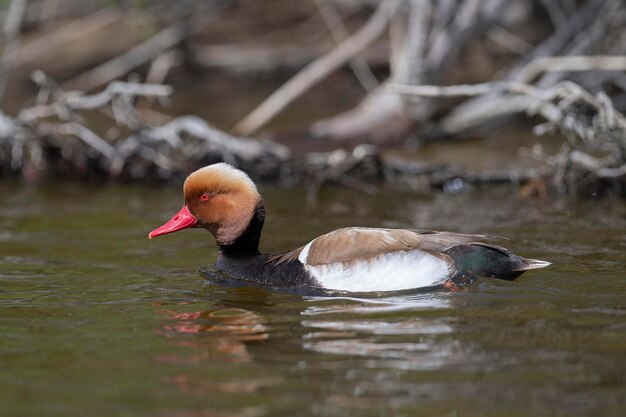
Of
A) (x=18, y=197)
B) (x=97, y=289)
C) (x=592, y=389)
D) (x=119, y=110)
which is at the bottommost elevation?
(x=592, y=389)

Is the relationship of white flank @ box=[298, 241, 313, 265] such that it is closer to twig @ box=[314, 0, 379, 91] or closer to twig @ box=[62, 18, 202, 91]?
twig @ box=[62, 18, 202, 91]

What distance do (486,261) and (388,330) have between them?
1097 millimetres

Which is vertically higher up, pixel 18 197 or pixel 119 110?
pixel 119 110

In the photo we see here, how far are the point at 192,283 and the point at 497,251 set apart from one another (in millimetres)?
1916

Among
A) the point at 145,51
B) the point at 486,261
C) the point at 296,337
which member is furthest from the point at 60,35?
the point at 296,337

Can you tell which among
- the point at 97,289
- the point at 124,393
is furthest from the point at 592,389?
the point at 97,289

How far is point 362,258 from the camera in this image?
20.6 ft

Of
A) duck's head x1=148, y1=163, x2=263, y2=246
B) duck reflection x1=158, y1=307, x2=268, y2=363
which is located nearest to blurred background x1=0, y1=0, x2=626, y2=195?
duck's head x1=148, y1=163, x2=263, y2=246

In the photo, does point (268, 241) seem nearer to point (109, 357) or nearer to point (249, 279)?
point (249, 279)

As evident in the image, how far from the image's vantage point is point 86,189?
1085cm

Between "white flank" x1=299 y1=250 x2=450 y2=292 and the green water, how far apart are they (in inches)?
5.4

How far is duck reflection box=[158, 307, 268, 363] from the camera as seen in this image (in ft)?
16.4

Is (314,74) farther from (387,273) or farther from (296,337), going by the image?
(296,337)

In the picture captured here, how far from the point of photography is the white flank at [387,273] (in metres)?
6.18
